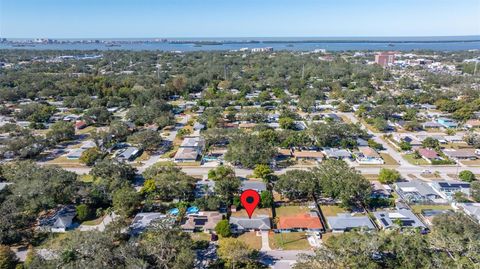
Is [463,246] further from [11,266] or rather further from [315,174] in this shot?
[11,266]

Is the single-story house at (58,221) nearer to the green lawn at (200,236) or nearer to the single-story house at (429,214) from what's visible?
the green lawn at (200,236)

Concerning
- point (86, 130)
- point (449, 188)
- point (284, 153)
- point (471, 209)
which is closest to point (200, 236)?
point (284, 153)

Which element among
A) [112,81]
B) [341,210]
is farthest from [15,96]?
[341,210]

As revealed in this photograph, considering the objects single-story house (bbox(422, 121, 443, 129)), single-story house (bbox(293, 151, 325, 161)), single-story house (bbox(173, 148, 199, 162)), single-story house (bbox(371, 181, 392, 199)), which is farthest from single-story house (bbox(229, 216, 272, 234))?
single-story house (bbox(422, 121, 443, 129))

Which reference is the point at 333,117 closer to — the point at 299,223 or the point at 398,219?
the point at 398,219

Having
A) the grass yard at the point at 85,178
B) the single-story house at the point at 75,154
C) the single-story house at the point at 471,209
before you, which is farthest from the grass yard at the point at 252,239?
the single-story house at the point at 75,154

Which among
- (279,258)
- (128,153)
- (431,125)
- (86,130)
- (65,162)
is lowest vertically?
(279,258)
